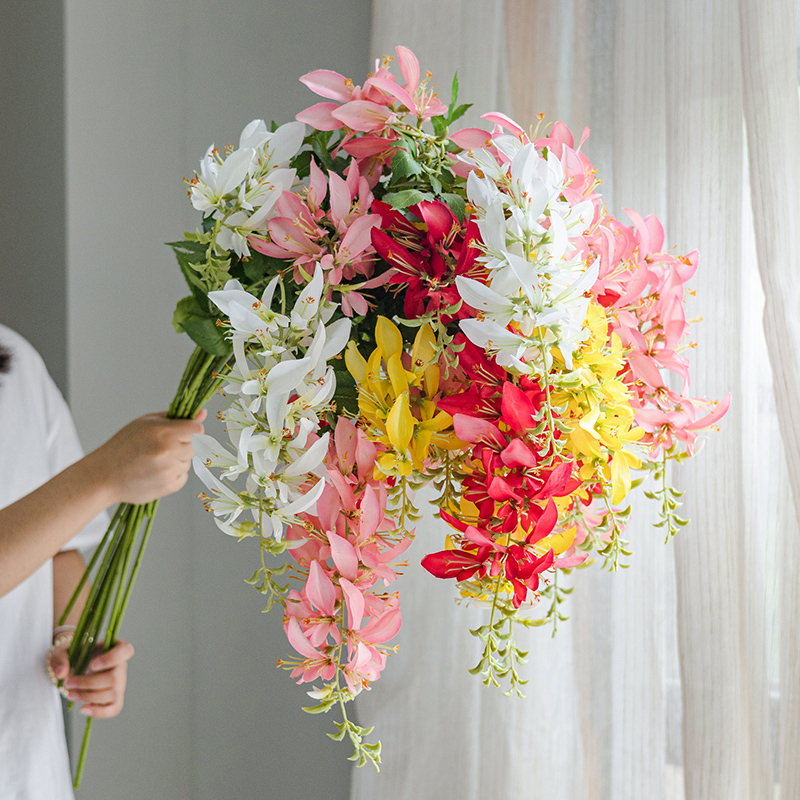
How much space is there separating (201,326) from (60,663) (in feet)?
2.44

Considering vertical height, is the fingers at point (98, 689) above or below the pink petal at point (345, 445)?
below

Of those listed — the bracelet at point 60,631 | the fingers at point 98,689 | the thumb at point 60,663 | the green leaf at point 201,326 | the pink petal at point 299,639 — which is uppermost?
the green leaf at point 201,326

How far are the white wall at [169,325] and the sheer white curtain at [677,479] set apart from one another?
0.46m

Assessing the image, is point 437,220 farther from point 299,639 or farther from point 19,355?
point 19,355

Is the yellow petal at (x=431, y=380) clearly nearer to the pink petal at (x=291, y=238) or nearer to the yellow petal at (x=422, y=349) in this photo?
the yellow petal at (x=422, y=349)

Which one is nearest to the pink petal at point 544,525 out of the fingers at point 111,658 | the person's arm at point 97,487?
the person's arm at point 97,487

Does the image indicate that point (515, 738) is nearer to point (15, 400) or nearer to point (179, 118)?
point (15, 400)

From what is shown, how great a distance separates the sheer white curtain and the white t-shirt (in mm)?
541

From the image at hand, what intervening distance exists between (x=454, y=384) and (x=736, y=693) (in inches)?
23.7

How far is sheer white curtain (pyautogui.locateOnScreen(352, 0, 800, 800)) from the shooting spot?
73 centimetres

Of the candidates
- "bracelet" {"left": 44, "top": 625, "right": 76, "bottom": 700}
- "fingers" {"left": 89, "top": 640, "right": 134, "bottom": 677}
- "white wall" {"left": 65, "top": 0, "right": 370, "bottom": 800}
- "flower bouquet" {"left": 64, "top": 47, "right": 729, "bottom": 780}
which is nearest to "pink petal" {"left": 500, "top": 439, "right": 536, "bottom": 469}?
"flower bouquet" {"left": 64, "top": 47, "right": 729, "bottom": 780}

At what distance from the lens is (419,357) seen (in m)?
0.40

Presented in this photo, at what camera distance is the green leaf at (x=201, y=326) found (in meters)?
0.48

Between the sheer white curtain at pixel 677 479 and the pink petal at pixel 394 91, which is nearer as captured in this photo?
the pink petal at pixel 394 91
